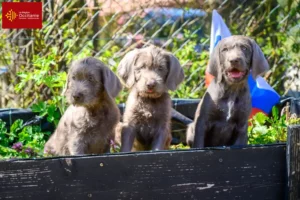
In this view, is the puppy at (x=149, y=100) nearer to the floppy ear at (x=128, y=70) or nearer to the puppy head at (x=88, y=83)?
the floppy ear at (x=128, y=70)

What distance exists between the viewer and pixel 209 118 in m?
5.65

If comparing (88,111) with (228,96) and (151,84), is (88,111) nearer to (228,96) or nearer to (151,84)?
(151,84)

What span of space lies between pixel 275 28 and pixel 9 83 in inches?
140

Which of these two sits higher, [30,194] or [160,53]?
[160,53]

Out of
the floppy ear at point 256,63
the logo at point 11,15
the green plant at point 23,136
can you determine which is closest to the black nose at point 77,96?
the green plant at point 23,136

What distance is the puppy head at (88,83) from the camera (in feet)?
A: 16.5

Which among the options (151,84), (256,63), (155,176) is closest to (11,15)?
(151,84)

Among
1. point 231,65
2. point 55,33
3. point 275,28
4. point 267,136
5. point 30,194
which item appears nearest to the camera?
point 30,194

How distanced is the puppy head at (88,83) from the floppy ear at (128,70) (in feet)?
1.38

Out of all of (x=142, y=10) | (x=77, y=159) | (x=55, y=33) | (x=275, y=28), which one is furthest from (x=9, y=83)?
(x=77, y=159)

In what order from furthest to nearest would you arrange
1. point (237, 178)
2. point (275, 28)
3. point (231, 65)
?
point (275, 28) < point (231, 65) < point (237, 178)

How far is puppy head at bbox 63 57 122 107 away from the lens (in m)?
5.03

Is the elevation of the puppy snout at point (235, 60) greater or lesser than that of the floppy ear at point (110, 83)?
greater

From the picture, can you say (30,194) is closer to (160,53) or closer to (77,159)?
(77,159)
